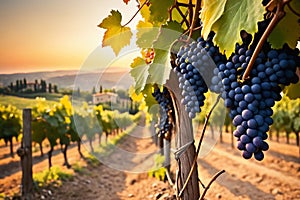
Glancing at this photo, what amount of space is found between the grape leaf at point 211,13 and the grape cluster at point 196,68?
110 mm

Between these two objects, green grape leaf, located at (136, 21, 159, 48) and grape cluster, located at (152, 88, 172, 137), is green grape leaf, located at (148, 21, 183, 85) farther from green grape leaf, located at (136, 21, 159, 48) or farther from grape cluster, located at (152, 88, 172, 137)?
grape cluster, located at (152, 88, 172, 137)

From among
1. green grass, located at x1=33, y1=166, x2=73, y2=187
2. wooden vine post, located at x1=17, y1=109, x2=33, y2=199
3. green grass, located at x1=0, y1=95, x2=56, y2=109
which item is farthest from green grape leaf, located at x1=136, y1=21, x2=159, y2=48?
green grass, located at x1=0, y1=95, x2=56, y2=109

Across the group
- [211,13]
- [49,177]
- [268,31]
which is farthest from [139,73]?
[49,177]

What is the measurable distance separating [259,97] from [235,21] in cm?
17

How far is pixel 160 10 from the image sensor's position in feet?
3.38

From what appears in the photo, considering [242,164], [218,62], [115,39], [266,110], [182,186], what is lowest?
[242,164]

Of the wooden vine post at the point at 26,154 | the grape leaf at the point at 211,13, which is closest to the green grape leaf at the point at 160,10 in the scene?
the grape leaf at the point at 211,13

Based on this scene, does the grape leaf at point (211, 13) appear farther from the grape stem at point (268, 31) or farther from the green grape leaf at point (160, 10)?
the green grape leaf at point (160, 10)

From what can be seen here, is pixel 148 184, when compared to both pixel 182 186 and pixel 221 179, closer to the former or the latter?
pixel 221 179

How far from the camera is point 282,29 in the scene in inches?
28.7

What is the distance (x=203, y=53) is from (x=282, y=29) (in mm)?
201

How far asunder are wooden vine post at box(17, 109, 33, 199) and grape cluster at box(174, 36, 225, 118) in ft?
11.0

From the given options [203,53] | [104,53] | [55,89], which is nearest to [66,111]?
[55,89]

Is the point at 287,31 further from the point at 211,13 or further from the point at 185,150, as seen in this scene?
the point at 185,150
